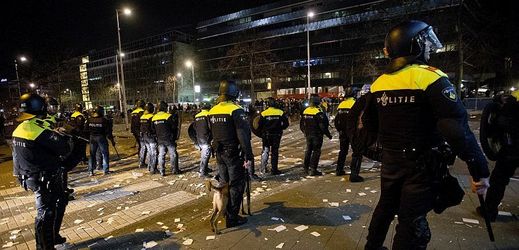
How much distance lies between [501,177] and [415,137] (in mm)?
2606

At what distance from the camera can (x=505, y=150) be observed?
13.9 feet

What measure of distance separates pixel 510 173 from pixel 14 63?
127 ft

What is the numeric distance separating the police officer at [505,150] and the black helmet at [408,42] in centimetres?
236

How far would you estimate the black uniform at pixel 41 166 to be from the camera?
13.1ft

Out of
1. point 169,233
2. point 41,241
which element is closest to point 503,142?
point 169,233

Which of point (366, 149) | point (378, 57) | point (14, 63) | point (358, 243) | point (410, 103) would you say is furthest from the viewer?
point (378, 57)

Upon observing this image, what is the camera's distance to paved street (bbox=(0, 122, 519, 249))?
4.16 metres

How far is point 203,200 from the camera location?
6223mm

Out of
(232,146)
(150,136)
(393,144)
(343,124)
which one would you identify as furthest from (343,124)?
(150,136)

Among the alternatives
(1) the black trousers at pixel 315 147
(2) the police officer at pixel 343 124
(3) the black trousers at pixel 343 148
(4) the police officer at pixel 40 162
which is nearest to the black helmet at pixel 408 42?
(4) the police officer at pixel 40 162

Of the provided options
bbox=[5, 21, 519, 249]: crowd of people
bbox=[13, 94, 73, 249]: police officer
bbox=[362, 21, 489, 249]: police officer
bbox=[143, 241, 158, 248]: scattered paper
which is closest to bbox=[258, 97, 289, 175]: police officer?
bbox=[5, 21, 519, 249]: crowd of people

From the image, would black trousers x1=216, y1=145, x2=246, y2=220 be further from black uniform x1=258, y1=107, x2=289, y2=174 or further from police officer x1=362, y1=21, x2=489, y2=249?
black uniform x1=258, y1=107, x2=289, y2=174

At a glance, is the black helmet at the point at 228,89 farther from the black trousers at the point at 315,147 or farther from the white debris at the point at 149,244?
the black trousers at the point at 315,147

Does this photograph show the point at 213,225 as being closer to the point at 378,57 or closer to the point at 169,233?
the point at 169,233
